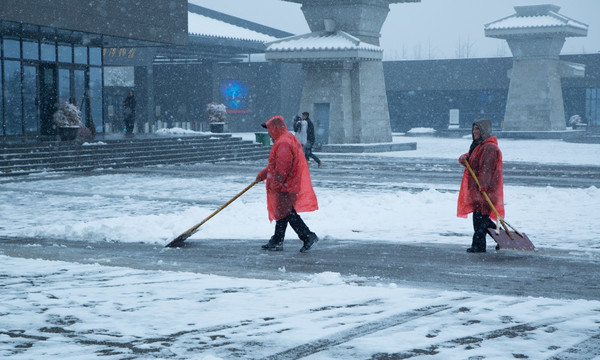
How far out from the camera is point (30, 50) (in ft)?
89.5

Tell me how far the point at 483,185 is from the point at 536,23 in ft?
125

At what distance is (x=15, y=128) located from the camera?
2698 cm

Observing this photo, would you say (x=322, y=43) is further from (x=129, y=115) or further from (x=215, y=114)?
(x=129, y=115)

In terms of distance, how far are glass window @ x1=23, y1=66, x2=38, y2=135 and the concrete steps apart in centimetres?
366

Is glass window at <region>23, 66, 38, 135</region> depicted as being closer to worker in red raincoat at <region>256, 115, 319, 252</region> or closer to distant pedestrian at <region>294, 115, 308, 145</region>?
distant pedestrian at <region>294, 115, 308, 145</region>

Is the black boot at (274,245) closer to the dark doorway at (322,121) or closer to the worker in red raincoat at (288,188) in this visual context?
the worker in red raincoat at (288,188)

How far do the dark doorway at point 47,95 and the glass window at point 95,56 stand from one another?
98.6 inches

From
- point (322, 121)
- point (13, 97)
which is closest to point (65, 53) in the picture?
point (13, 97)

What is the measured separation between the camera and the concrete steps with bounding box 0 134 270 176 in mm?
21578

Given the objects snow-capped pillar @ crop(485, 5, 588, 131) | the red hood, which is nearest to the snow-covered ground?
the red hood

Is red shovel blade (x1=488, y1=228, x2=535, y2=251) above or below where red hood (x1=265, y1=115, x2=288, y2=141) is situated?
below

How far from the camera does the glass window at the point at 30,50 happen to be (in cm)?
2698

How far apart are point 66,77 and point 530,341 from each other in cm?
2629

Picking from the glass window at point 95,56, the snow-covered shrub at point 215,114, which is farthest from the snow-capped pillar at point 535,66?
the glass window at point 95,56
